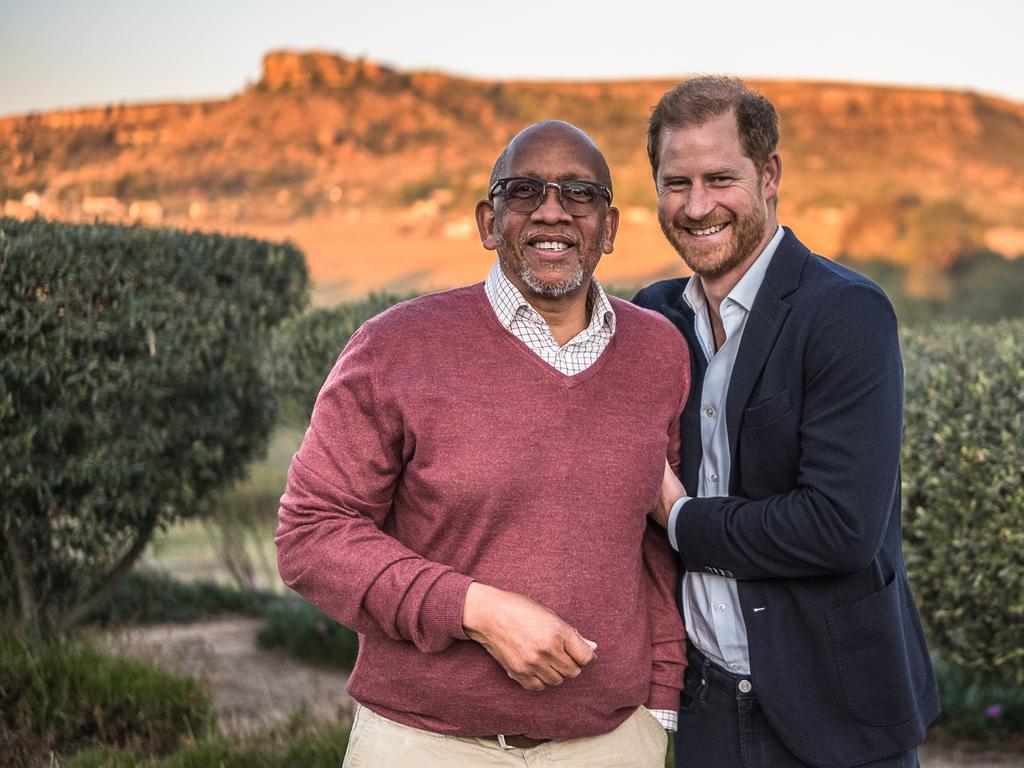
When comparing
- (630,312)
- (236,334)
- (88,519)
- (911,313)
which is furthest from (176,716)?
(911,313)

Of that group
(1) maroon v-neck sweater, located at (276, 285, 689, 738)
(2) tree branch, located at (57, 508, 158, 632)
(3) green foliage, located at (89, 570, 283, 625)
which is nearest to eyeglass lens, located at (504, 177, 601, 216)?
(1) maroon v-neck sweater, located at (276, 285, 689, 738)

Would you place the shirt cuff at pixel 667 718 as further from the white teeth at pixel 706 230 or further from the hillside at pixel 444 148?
the hillside at pixel 444 148

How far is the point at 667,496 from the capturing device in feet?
8.02

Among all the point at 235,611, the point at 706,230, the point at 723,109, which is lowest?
the point at 235,611

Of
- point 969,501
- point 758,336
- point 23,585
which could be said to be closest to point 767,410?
point 758,336

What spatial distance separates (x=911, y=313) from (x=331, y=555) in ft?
51.1

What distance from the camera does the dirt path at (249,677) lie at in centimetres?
529

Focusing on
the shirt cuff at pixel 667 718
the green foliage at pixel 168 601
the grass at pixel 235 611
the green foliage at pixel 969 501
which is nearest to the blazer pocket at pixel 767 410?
the shirt cuff at pixel 667 718

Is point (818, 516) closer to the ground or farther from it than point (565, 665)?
farther from it

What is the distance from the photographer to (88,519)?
19.3 feet

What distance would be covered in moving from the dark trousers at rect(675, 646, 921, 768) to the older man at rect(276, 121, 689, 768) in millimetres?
148

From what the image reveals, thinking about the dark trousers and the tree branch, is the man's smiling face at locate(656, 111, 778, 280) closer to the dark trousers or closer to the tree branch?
the dark trousers

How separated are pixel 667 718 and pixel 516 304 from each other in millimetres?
995

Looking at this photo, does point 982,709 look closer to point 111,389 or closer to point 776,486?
point 776,486
